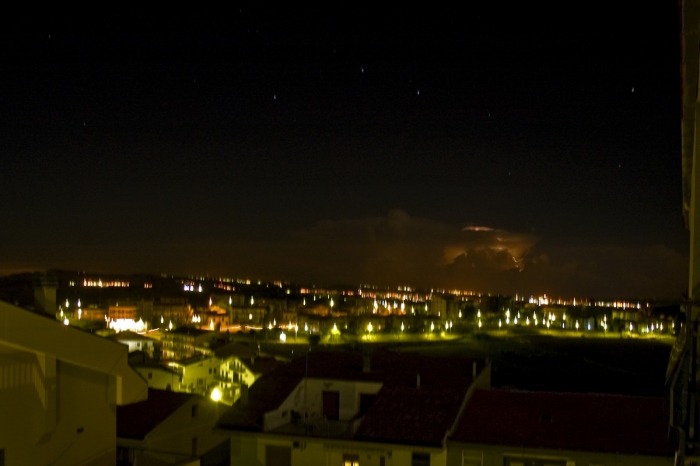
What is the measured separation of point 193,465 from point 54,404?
7.02 feet

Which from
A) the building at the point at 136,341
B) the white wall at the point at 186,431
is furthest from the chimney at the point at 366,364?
the building at the point at 136,341

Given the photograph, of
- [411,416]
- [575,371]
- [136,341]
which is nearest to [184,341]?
[136,341]

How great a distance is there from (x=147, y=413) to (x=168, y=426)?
1.88 ft

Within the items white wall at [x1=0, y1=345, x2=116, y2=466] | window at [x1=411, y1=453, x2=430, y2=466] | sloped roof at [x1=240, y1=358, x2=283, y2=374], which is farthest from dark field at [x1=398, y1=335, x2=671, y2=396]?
white wall at [x1=0, y1=345, x2=116, y2=466]

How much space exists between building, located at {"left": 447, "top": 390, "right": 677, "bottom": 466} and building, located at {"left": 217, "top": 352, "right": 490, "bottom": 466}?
0.43 metres

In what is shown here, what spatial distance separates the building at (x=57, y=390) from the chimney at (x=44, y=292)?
0.76m

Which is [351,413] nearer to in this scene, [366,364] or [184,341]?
[366,364]

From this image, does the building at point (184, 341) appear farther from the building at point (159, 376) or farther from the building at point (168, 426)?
the building at point (168, 426)

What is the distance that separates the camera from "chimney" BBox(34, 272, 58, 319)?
6016 millimetres

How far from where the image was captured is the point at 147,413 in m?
14.0

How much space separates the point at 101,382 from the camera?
5.84m

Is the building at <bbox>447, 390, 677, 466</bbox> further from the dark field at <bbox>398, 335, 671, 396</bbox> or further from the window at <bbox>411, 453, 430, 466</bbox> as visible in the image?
the dark field at <bbox>398, 335, 671, 396</bbox>

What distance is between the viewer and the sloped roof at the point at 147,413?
1272 cm

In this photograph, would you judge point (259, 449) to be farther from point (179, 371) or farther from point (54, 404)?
point (179, 371)
